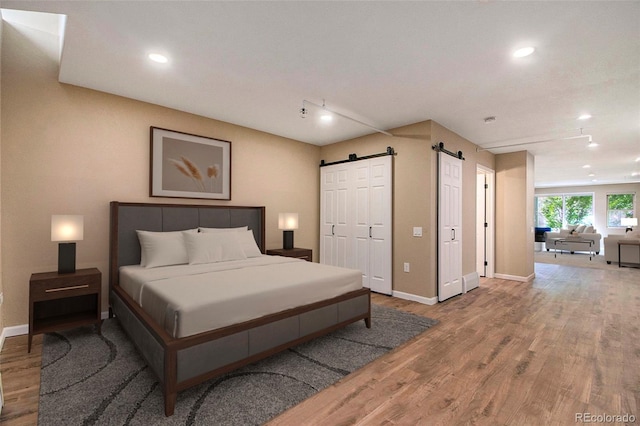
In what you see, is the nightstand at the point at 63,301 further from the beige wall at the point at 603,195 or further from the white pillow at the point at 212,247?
the beige wall at the point at 603,195

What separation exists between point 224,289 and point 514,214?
19.4 feet

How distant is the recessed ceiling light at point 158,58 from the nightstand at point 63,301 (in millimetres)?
2103

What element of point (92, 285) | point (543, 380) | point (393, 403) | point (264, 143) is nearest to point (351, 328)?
point (393, 403)

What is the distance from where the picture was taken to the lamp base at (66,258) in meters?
2.87

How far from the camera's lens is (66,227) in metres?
2.85

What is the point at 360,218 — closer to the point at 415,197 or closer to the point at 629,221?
the point at 415,197

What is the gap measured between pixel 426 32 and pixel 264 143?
321 centimetres

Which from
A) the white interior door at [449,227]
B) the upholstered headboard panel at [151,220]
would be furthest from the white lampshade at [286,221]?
the white interior door at [449,227]

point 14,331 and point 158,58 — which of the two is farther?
point 14,331

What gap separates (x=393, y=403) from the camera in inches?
77.1

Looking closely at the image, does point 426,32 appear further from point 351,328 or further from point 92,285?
point 92,285

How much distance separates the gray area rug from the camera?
1.79 metres

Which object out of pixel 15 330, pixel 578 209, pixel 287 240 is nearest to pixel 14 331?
pixel 15 330

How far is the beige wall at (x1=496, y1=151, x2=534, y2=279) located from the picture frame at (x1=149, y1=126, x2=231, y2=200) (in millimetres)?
5403
